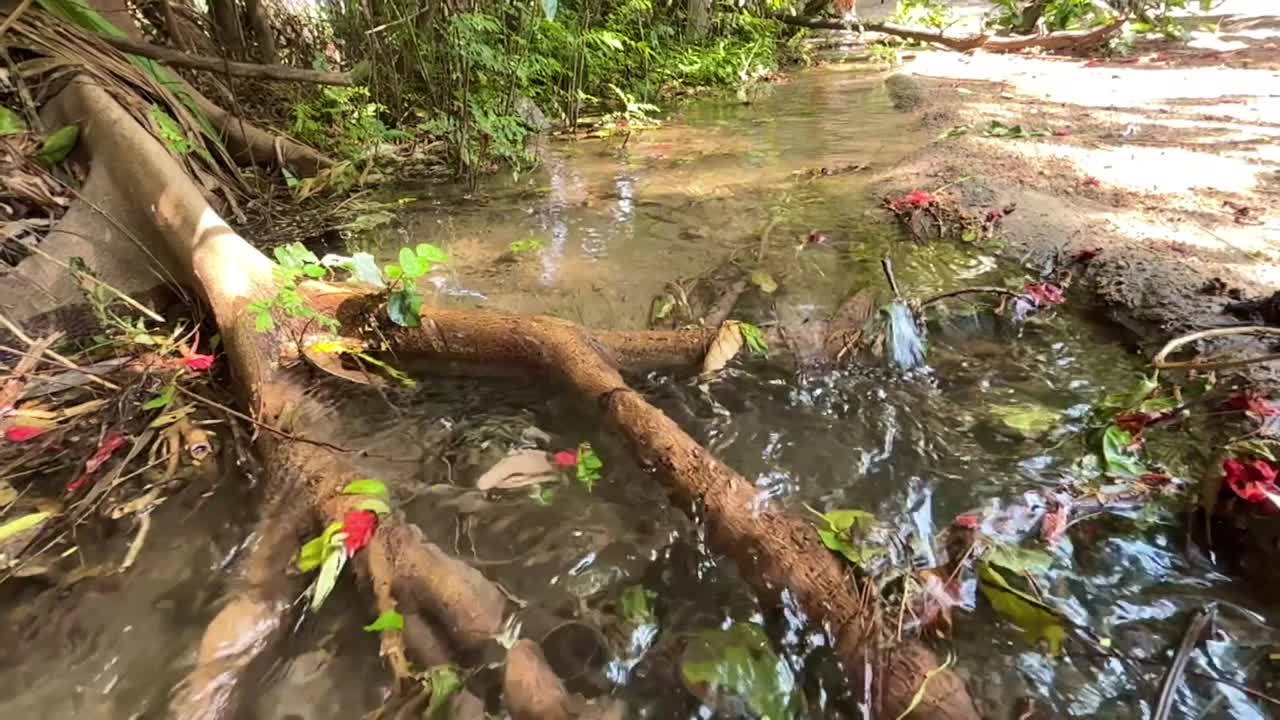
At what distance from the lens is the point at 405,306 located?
2.60 metres

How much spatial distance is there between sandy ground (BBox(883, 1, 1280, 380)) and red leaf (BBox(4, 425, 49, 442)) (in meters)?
4.01

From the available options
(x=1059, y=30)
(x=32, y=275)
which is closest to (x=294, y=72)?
(x=32, y=275)

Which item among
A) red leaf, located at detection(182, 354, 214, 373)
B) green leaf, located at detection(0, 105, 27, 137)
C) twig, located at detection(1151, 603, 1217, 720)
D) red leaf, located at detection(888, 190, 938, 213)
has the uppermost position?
green leaf, located at detection(0, 105, 27, 137)

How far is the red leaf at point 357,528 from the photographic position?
1771 millimetres

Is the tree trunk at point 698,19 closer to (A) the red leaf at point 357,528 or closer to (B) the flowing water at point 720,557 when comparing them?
(B) the flowing water at point 720,557

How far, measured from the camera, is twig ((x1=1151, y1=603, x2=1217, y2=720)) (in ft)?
4.41

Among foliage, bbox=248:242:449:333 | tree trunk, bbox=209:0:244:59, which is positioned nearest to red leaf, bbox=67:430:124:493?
foliage, bbox=248:242:449:333

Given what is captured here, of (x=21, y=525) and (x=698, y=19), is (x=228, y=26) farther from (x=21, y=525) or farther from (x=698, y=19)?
(x=698, y=19)

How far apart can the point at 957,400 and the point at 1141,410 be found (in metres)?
0.53

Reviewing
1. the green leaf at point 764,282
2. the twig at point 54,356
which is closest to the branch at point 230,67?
the twig at point 54,356

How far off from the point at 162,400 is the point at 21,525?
61 cm

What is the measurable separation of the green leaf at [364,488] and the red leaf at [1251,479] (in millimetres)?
2183

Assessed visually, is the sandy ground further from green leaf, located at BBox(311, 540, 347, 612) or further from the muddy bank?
green leaf, located at BBox(311, 540, 347, 612)

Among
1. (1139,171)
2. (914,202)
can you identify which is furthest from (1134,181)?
(914,202)
